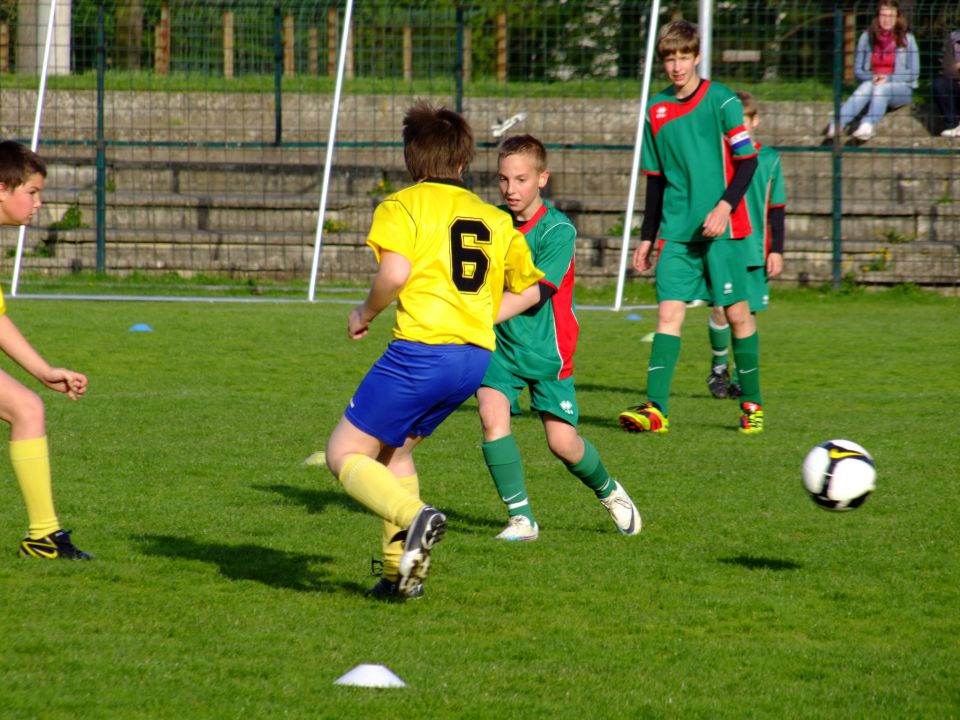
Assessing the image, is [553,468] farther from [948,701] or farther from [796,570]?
[948,701]

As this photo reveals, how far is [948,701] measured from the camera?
3629 millimetres

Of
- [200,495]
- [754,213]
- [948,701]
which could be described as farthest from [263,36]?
[948,701]

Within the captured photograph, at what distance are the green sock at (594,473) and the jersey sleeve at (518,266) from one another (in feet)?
Answer: 3.27

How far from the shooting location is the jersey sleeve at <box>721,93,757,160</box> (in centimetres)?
804

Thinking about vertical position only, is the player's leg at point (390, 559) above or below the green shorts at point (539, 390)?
below

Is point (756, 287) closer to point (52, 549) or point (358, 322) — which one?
point (358, 322)

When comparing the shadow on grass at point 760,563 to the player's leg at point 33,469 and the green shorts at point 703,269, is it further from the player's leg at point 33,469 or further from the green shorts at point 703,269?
the green shorts at point 703,269

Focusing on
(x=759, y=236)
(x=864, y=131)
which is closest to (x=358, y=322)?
(x=759, y=236)

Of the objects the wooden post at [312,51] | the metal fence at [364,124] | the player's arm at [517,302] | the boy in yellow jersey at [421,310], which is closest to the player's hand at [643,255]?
the player's arm at [517,302]

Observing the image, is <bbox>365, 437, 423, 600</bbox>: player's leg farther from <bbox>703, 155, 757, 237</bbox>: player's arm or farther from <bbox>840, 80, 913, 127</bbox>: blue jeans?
<bbox>840, 80, 913, 127</bbox>: blue jeans

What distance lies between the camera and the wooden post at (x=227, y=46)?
18.5 meters

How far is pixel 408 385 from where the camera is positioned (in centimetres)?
438

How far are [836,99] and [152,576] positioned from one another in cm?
1320

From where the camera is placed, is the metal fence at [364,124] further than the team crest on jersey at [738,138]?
Yes
